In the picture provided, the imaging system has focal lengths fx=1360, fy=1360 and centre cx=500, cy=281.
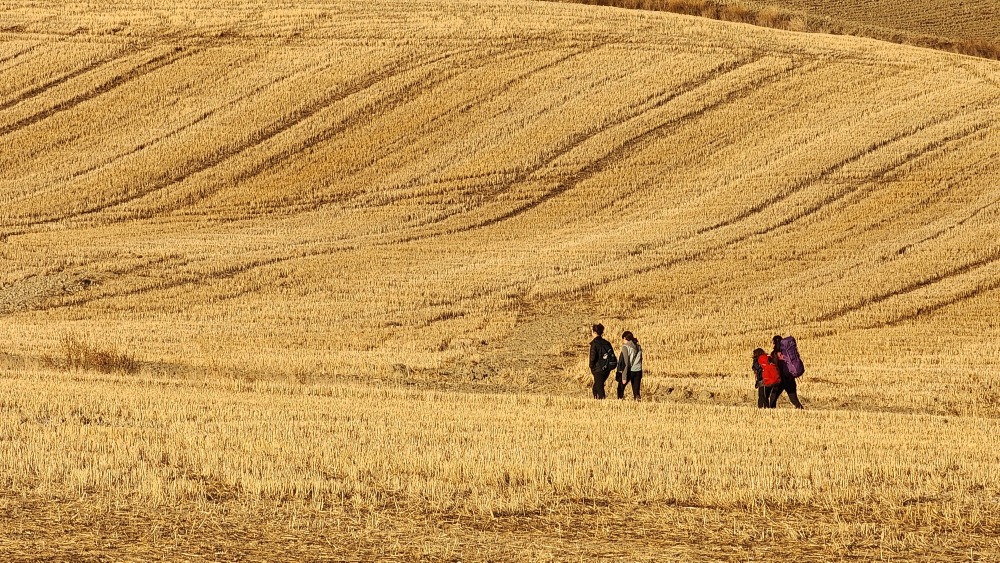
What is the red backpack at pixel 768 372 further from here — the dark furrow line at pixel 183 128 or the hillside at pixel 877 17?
the hillside at pixel 877 17

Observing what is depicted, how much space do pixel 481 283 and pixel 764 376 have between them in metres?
11.8

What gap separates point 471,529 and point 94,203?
96.1 feet

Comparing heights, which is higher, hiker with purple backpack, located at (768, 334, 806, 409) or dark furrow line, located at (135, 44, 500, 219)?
dark furrow line, located at (135, 44, 500, 219)

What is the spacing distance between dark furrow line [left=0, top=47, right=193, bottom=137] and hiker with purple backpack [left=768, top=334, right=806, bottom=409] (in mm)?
30256

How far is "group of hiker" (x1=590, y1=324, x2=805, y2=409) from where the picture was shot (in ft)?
60.0

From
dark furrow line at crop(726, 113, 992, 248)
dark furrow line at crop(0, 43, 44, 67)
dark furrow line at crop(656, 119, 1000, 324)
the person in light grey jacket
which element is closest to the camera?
the person in light grey jacket

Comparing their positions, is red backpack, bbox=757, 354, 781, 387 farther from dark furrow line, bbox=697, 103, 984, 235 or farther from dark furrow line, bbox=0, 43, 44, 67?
dark furrow line, bbox=0, 43, 44, 67

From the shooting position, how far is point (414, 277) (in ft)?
100

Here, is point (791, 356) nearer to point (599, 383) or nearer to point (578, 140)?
point (599, 383)

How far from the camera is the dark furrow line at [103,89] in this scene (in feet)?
138

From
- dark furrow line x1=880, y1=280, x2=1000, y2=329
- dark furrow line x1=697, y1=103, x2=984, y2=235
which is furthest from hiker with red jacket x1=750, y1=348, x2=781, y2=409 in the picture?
dark furrow line x1=697, y1=103, x2=984, y2=235


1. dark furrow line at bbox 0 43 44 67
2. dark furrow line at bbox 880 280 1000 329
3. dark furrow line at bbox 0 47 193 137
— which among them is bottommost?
dark furrow line at bbox 880 280 1000 329

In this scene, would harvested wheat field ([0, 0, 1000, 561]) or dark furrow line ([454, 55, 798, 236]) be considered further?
dark furrow line ([454, 55, 798, 236])

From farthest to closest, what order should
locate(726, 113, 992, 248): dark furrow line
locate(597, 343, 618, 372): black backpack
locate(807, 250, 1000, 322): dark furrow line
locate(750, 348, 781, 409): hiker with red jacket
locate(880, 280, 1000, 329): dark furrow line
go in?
locate(726, 113, 992, 248): dark furrow line
locate(807, 250, 1000, 322): dark furrow line
locate(880, 280, 1000, 329): dark furrow line
locate(597, 343, 618, 372): black backpack
locate(750, 348, 781, 409): hiker with red jacket
